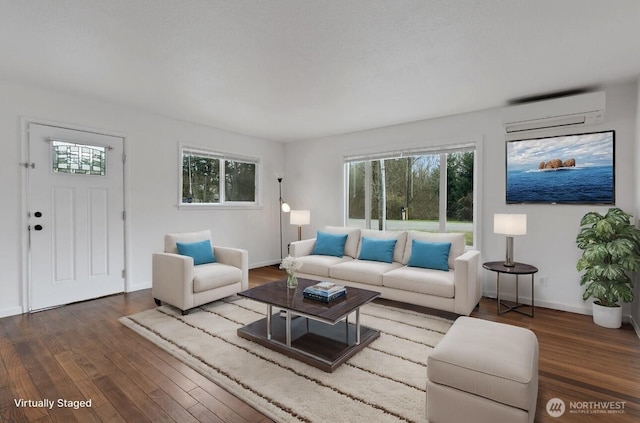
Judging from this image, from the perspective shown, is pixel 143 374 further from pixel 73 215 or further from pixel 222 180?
pixel 222 180

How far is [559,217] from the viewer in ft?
12.1

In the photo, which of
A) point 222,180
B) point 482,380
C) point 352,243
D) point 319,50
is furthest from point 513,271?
point 222,180

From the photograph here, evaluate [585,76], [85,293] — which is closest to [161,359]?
[85,293]

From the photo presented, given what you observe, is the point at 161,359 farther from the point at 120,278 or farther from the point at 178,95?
the point at 178,95

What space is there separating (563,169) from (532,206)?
52 centimetres

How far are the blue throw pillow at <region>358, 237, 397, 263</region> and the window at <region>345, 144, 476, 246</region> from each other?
3.14 ft

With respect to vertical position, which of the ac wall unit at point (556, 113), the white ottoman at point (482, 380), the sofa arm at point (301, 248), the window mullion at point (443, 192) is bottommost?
the white ottoman at point (482, 380)

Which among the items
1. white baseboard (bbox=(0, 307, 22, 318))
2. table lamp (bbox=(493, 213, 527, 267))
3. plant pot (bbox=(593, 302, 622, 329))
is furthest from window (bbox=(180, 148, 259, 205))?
plant pot (bbox=(593, 302, 622, 329))

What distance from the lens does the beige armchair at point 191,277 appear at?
3381 millimetres

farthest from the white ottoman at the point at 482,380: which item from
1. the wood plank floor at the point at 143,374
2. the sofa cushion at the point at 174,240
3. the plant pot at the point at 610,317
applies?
the sofa cushion at the point at 174,240

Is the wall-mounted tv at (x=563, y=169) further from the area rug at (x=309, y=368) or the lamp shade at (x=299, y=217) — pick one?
the lamp shade at (x=299, y=217)

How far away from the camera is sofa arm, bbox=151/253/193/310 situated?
3.36m

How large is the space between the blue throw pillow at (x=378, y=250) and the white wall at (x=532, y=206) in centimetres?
125

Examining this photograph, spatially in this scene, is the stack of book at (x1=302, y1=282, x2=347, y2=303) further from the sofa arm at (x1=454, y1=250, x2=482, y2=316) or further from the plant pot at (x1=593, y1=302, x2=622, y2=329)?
the plant pot at (x1=593, y1=302, x2=622, y2=329)
